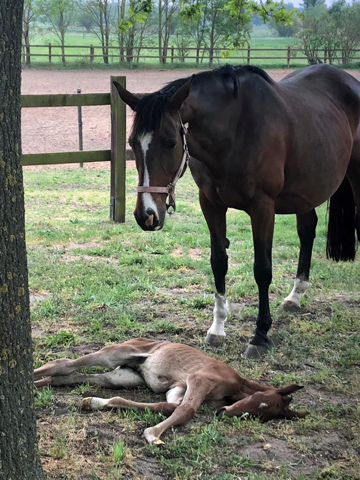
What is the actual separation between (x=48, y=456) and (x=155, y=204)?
1.72 m

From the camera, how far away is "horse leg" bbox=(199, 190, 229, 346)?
4.77 m

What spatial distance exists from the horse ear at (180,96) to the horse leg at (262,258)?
997 mm

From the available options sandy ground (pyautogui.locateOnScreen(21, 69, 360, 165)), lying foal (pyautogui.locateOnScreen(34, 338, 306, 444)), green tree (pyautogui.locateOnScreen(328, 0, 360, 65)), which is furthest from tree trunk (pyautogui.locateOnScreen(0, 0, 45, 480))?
green tree (pyautogui.locateOnScreen(328, 0, 360, 65))

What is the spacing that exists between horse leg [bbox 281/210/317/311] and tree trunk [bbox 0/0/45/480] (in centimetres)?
348

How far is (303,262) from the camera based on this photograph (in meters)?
5.82

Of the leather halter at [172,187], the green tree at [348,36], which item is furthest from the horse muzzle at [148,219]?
the green tree at [348,36]

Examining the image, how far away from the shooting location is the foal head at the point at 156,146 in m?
3.91

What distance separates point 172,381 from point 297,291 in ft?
7.85

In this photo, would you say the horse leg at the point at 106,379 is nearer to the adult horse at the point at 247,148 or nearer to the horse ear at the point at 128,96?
the adult horse at the point at 247,148

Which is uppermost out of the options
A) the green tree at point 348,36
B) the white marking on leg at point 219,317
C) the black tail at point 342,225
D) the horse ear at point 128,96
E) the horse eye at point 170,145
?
the green tree at point 348,36

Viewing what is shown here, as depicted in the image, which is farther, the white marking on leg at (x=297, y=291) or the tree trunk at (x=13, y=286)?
the white marking on leg at (x=297, y=291)

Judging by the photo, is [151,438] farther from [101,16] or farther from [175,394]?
[101,16]

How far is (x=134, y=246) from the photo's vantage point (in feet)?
24.0

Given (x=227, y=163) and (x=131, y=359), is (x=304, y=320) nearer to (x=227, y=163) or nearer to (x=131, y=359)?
(x=227, y=163)
